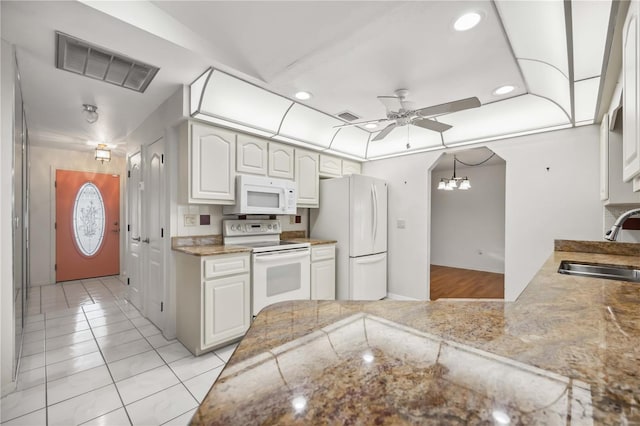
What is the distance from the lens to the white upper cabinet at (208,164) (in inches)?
103

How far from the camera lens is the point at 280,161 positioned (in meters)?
3.37

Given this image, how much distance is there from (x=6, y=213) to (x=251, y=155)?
6.31ft

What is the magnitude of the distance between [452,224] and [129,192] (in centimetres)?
673

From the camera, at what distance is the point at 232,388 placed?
47 cm

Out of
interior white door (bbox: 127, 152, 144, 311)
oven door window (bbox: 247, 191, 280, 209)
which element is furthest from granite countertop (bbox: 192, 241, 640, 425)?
interior white door (bbox: 127, 152, 144, 311)

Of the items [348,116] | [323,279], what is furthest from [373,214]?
[348,116]

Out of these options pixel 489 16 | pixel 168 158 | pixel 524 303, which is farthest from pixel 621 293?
pixel 168 158

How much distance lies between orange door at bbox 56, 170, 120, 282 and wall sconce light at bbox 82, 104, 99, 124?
2.47 m

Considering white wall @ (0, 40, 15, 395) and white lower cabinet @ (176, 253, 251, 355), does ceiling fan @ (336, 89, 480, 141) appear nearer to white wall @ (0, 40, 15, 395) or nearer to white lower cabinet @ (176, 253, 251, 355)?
white lower cabinet @ (176, 253, 251, 355)

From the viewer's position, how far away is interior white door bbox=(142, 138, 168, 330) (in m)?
2.94

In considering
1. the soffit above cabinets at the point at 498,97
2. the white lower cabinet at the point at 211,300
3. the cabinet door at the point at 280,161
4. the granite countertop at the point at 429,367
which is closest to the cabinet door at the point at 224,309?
the white lower cabinet at the point at 211,300

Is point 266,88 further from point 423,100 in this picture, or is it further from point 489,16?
point 489,16

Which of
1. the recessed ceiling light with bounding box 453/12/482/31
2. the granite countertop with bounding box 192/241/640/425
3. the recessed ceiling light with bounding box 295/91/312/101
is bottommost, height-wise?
the granite countertop with bounding box 192/241/640/425

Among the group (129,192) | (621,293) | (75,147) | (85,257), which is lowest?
(85,257)
